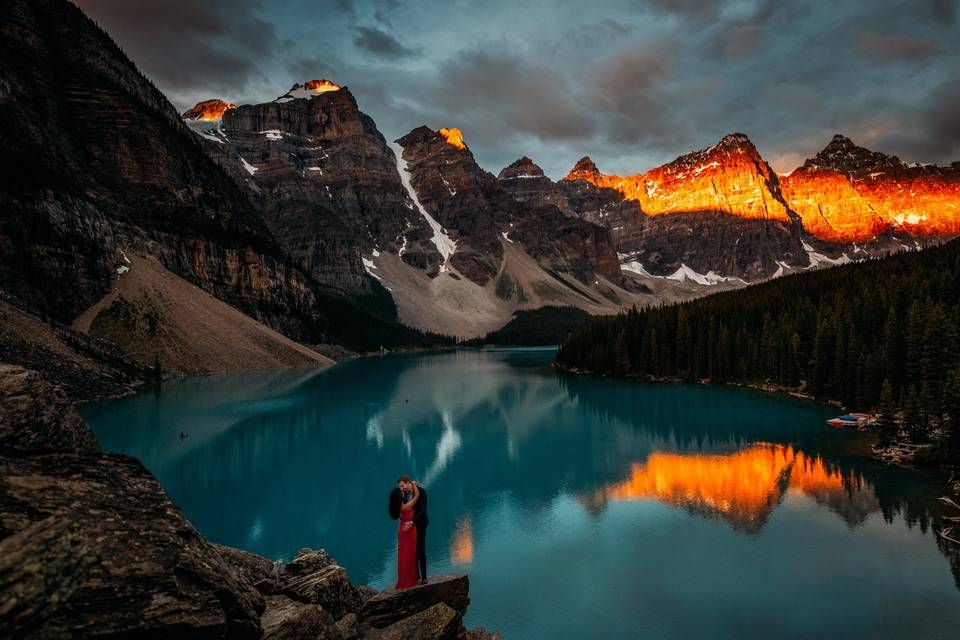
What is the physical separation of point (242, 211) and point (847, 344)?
146402 mm

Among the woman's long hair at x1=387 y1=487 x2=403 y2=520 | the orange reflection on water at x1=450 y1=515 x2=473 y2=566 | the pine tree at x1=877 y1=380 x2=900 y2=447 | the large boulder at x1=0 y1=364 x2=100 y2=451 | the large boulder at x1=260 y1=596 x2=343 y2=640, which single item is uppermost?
the large boulder at x1=0 y1=364 x2=100 y2=451

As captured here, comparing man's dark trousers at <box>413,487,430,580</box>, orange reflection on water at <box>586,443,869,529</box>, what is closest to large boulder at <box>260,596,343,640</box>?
man's dark trousers at <box>413,487,430,580</box>

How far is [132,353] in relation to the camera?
265 ft

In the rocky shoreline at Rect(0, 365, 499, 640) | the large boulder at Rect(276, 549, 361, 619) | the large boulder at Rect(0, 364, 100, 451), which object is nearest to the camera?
the rocky shoreline at Rect(0, 365, 499, 640)

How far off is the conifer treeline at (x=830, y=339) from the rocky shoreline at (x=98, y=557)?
128 ft

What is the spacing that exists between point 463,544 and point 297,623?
57.8 ft

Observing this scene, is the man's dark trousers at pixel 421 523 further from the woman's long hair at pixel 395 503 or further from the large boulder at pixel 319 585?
the large boulder at pixel 319 585

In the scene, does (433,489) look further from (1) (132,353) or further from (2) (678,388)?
(1) (132,353)

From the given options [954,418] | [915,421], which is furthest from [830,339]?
[954,418]

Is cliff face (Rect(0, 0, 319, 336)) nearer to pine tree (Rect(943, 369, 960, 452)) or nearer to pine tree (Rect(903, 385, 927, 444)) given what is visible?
pine tree (Rect(943, 369, 960, 452))

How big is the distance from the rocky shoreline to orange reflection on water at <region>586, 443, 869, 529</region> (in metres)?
23.8

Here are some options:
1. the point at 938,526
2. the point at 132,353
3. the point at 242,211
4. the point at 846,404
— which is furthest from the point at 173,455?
the point at 242,211

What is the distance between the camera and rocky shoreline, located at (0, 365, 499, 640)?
4.46m

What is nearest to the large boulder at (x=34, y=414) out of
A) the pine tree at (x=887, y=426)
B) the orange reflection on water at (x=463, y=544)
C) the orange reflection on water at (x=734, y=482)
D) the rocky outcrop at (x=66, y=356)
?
the orange reflection on water at (x=463, y=544)
